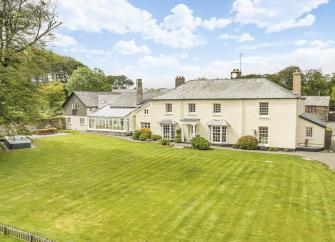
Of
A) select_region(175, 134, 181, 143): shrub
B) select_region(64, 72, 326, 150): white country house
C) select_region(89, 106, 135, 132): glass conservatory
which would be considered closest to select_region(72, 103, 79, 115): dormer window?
select_region(89, 106, 135, 132): glass conservatory

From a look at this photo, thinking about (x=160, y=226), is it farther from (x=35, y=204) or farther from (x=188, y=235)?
(x=35, y=204)

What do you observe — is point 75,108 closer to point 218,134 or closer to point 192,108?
point 192,108

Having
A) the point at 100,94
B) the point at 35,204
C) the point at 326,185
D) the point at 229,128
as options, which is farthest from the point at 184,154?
the point at 100,94

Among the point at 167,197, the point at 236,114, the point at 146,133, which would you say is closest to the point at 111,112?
the point at 146,133

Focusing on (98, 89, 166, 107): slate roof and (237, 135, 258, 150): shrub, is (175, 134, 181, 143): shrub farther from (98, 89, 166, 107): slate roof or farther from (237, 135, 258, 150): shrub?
(98, 89, 166, 107): slate roof

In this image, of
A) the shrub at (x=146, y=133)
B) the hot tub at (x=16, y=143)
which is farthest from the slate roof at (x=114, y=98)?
the hot tub at (x=16, y=143)

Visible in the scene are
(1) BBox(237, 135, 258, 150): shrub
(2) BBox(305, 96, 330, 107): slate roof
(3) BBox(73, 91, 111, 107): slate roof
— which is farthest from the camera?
(2) BBox(305, 96, 330, 107): slate roof

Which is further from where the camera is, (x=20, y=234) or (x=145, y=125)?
(x=145, y=125)

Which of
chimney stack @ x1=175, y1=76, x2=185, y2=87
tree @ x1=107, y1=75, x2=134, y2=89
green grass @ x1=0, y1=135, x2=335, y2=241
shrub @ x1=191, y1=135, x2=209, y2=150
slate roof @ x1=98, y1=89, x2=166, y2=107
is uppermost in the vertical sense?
tree @ x1=107, y1=75, x2=134, y2=89
